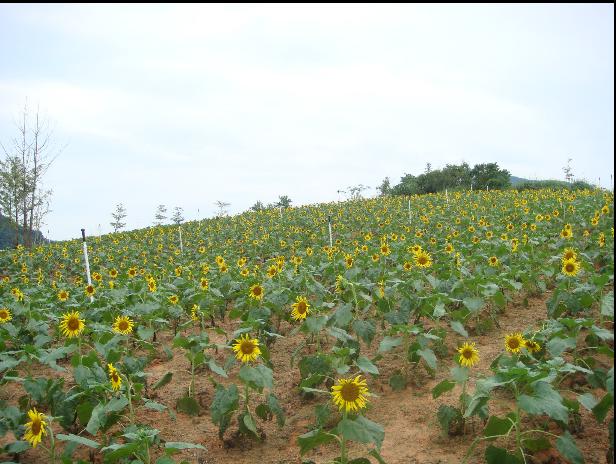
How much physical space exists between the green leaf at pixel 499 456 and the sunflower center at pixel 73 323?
131 inches

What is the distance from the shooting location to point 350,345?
3768 mm

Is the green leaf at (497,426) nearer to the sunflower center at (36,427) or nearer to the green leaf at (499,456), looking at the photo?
the green leaf at (499,456)

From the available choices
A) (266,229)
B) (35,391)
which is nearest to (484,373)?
(35,391)

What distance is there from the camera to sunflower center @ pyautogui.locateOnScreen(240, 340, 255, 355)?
10.7 ft

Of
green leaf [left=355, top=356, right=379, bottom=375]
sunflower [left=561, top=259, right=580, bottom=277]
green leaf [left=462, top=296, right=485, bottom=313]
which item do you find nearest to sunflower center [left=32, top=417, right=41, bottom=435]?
green leaf [left=355, top=356, right=379, bottom=375]

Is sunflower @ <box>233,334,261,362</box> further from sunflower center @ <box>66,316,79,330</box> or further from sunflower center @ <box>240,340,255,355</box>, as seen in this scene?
sunflower center @ <box>66,316,79,330</box>

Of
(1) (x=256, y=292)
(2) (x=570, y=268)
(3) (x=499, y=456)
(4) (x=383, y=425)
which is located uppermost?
(2) (x=570, y=268)

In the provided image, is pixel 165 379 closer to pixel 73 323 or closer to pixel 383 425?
pixel 73 323

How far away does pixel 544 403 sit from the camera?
2.29m

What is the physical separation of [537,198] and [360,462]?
15108 millimetres

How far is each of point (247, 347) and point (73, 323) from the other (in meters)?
1.80

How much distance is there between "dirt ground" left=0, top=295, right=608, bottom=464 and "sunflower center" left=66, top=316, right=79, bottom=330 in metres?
0.90

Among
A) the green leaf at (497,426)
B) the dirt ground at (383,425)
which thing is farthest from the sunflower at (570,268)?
the green leaf at (497,426)

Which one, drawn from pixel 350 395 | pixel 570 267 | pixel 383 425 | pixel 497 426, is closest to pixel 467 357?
pixel 497 426
